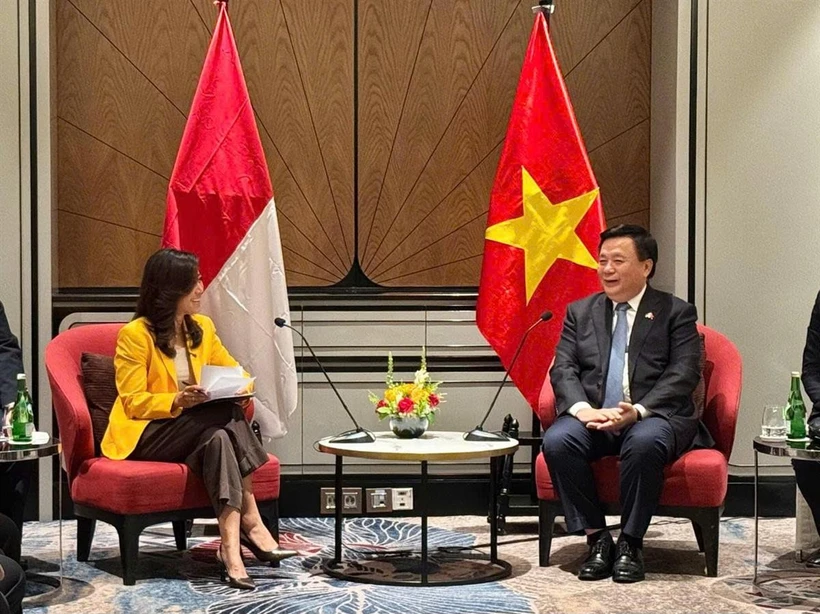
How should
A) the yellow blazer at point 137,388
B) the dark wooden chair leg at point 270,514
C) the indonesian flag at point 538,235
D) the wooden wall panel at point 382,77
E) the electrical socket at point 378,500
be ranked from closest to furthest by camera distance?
the yellow blazer at point 137,388
the dark wooden chair leg at point 270,514
the indonesian flag at point 538,235
the electrical socket at point 378,500
the wooden wall panel at point 382,77

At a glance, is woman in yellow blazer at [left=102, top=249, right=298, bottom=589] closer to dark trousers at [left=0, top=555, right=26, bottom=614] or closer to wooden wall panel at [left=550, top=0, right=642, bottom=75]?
dark trousers at [left=0, top=555, right=26, bottom=614]

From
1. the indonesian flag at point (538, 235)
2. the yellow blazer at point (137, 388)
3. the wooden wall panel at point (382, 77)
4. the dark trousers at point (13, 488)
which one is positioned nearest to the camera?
the dark trousers at point (13, 488)

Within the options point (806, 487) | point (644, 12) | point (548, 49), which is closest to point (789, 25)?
point (644, 12)

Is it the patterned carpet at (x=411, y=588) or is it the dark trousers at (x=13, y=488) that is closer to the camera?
the patterned carpet at (x=411, y=588)

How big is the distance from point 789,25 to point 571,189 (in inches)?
51.7

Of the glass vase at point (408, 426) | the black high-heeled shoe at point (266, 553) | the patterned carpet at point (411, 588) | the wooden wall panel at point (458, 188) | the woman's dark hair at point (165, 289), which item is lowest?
the patterned carpet at point (411, 588)

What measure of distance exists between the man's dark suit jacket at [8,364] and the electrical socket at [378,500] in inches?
69.2

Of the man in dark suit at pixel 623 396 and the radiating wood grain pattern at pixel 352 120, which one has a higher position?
the radiating wood grain pattern at pixel 352 120

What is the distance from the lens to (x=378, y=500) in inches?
223

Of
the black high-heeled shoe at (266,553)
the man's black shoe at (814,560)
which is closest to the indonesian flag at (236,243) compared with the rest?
the black high-heeled shoe at (266,553)

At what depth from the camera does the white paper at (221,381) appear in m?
4.33

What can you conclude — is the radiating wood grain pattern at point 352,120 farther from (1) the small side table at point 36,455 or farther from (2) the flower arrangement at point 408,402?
(1) the small side table at point 36,455

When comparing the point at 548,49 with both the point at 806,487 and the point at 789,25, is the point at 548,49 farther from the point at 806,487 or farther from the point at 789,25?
the point at 806,487

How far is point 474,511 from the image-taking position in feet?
18.9
